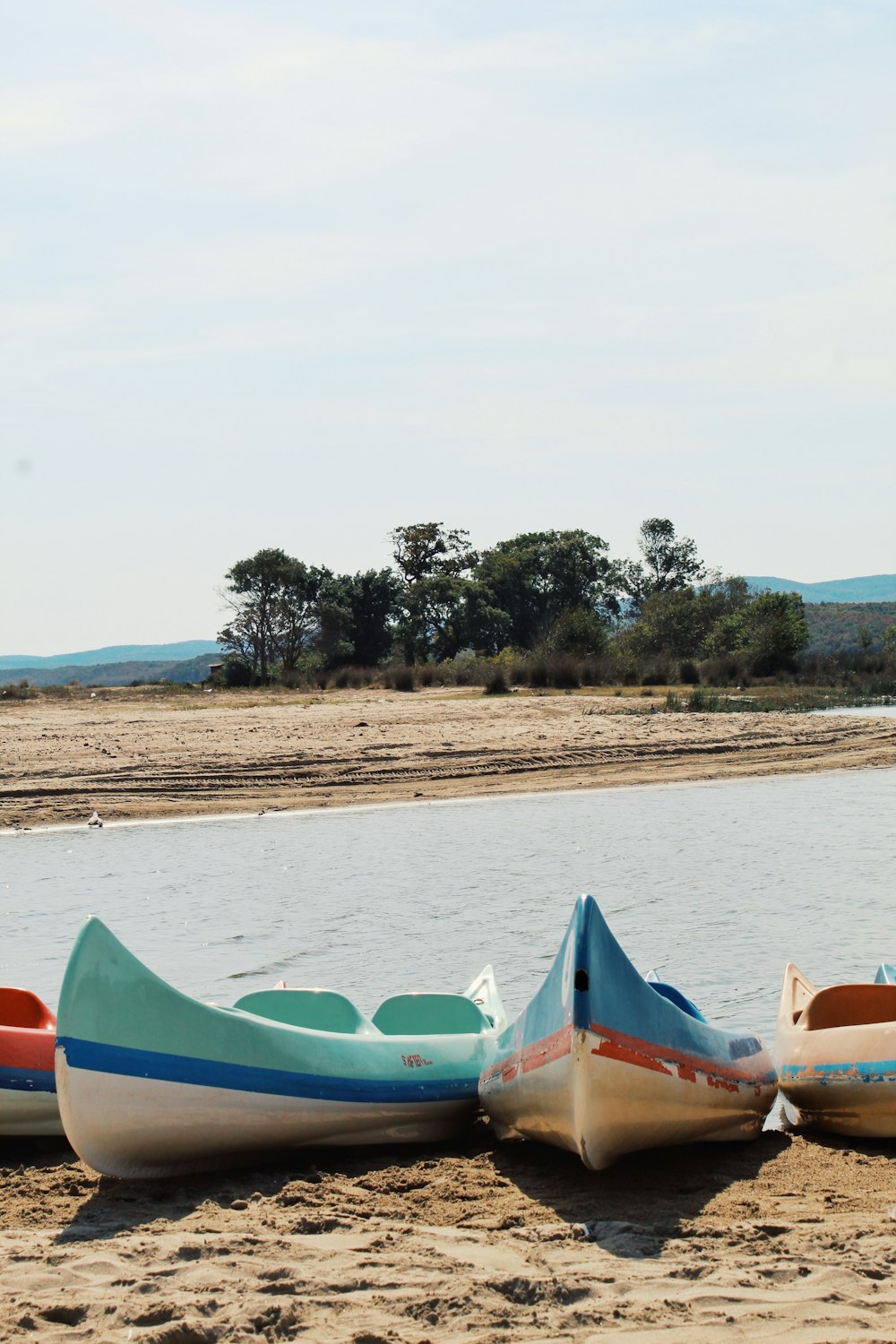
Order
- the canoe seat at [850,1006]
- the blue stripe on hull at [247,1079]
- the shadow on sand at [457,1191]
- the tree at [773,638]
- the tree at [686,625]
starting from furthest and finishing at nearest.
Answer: the tree at [686,625] → the tree at [773,638] → the canoe seat at [850,1006] → the blue stripe on hull at [247,1079] → the shadow on sand at [457,1191]

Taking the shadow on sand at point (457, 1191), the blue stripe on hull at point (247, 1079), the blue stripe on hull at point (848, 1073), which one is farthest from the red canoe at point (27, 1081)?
the blue stripe on hull at point (848, 1073)

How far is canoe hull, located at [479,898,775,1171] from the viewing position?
4605 mm

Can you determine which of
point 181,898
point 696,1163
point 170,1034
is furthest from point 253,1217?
point 181,898

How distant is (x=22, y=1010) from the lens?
5961 millimetres

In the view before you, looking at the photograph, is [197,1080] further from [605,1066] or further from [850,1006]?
[850,1006]

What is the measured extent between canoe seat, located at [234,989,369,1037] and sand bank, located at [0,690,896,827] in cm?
1021

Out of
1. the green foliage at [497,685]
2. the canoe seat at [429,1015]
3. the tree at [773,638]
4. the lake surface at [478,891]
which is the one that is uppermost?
the tree at [773,638]

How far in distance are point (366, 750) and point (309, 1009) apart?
13555 millimetres

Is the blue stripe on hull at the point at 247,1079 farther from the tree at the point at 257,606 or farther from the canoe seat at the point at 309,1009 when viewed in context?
the tree at the point at 257,606

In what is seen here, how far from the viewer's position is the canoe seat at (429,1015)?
634 centimetres

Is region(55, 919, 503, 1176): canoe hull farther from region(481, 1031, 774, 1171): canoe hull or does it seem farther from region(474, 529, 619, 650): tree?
region(474, 529, 619, 650): tree

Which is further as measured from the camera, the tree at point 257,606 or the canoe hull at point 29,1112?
the tree at point 257,606

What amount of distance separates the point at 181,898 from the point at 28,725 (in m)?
10.3

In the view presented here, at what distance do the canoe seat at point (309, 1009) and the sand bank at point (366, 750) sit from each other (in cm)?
1021
